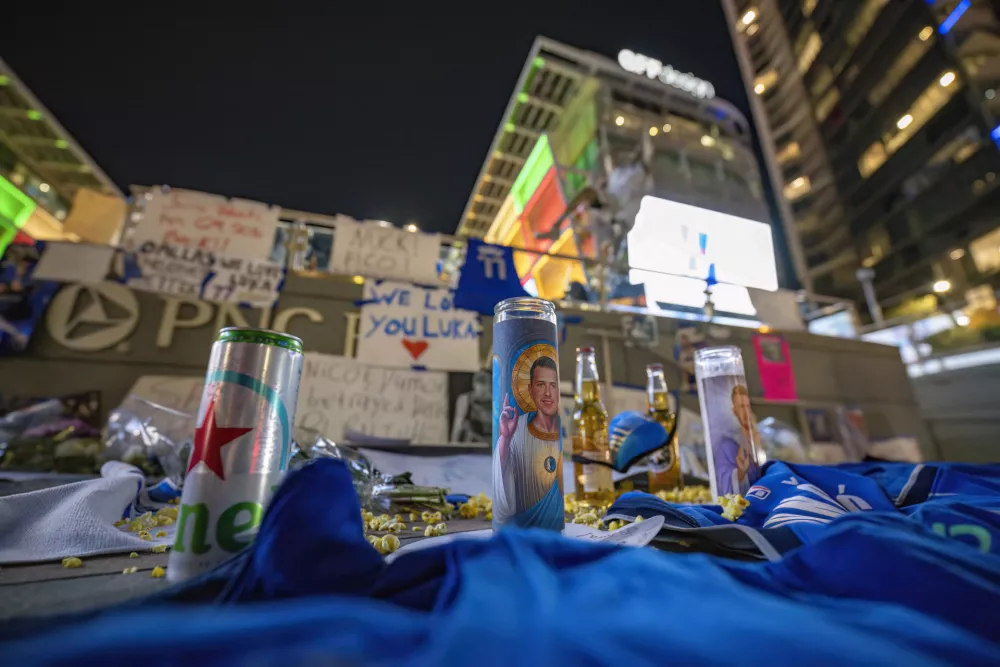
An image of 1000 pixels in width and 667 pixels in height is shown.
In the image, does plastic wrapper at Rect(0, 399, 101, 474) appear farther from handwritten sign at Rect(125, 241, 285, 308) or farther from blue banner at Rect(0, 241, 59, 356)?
handwritten sign at Rect(125, 241, 285, 308)

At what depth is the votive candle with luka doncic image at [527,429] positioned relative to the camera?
0.72m

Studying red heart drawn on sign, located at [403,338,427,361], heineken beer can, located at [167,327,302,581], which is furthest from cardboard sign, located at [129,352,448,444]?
heineken beer can, located at [167,327,302,581]

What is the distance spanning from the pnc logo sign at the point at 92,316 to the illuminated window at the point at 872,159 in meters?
19.8

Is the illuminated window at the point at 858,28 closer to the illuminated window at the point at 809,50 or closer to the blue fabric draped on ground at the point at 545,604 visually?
the illuminated window at the point at 809,50

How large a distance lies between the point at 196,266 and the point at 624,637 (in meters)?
2.60

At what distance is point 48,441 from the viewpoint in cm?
167

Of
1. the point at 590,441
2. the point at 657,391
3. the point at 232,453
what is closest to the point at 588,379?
the point at 590,441

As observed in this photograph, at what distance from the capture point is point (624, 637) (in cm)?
→ 32

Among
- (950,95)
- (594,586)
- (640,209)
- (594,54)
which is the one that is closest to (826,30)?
(950,95)

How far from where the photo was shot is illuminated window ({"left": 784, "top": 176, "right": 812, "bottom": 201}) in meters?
17.3

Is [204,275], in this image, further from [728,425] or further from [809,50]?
[809,50]

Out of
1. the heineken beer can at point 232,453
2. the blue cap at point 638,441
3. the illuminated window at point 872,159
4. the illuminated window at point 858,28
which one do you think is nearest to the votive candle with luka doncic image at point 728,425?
the blue cap at point 638,441

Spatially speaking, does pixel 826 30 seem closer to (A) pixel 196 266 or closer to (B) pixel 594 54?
(B) pixel 594 54

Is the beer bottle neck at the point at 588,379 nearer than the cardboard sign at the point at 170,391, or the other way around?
the beer bottle neck at the point at 588,379
